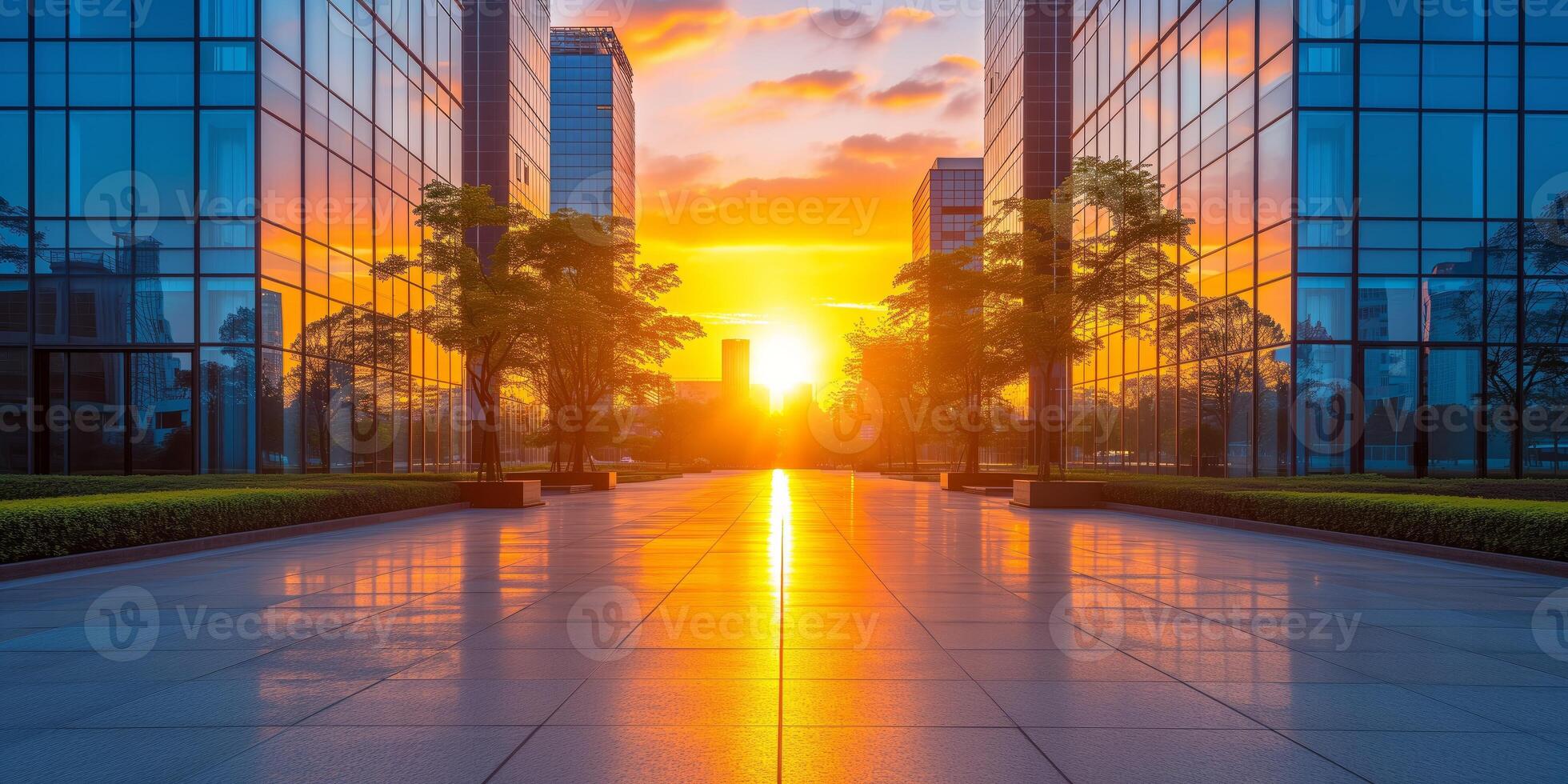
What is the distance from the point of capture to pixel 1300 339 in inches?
1107

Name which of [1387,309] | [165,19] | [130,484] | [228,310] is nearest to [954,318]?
[1387,309]

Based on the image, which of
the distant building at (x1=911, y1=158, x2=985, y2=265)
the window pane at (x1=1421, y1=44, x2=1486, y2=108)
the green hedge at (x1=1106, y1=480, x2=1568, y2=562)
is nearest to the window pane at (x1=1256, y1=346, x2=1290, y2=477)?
the green hedge at (x1=1106, y1=480, x2=1568, y2=562)

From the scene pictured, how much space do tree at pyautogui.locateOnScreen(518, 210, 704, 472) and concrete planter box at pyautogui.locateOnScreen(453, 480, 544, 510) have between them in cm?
673

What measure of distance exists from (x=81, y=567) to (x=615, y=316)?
26.3 meters

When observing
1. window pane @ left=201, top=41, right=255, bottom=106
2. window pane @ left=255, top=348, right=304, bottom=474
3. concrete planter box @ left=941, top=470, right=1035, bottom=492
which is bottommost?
concrete planter box @ left=941, top=470, right=1035, bottom=492

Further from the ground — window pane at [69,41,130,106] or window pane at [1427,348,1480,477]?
window pane at [69,41,130,106]

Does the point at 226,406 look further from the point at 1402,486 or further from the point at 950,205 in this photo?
the point at 950,205

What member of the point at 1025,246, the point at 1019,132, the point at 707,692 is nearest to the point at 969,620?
the point at 707,692

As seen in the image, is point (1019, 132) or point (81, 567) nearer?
point (81, 567)

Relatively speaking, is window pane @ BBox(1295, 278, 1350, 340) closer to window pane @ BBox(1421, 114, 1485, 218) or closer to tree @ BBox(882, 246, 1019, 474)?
window pane @ BBox(1421, 114, 1485, 218)

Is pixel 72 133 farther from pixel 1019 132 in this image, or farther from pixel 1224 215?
pixel 1019 132

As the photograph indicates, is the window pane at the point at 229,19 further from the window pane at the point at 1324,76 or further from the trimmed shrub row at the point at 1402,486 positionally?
the window pane at the point at 1324,76

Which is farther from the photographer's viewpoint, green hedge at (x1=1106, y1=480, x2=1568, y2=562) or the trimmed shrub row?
the trimmed shrub row

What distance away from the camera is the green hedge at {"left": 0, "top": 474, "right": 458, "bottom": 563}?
12.6m
